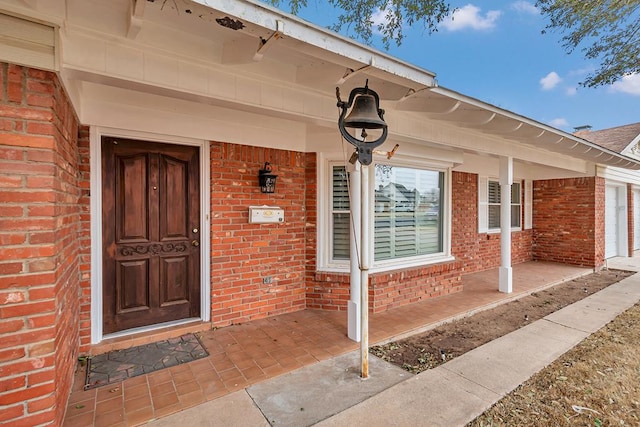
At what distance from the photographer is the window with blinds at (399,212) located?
15.0ft

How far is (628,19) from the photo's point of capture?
5301 millimetres

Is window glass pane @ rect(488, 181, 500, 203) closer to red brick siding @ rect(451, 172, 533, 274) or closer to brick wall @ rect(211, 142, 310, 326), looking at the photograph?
red brick siding @ rect(451, 172, 533, 274)

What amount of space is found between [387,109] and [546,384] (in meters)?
3.16

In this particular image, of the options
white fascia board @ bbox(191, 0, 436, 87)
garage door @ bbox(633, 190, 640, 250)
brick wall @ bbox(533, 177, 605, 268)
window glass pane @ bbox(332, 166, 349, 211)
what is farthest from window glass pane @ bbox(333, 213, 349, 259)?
garage door @ bbox(633, 190, 640, 250)

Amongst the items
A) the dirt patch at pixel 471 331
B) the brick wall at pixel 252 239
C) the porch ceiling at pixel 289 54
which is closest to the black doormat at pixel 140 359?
the brick wall at pixel 252 239

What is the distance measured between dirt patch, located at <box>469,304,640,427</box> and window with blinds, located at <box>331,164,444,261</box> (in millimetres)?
2342

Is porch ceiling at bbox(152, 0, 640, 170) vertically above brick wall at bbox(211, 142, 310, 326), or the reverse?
porch ceiling at bbox(152, 0, 640, 170)

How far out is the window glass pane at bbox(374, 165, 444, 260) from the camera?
471 cm

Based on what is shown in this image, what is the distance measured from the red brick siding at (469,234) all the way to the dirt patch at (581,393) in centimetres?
331

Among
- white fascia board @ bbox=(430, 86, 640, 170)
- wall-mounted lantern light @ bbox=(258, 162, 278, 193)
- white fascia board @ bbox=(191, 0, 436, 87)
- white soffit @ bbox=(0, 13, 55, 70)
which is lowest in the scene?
wall-mounted lantern light @ bbox=(258, 162, 278, 193)

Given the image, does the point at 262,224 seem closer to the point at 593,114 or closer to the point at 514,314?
the point at 514,314

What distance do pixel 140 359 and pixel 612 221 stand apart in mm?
12511

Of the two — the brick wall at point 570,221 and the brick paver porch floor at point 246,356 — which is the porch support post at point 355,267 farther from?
the brick wall at point 570,221

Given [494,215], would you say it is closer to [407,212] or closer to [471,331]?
[407,212]
